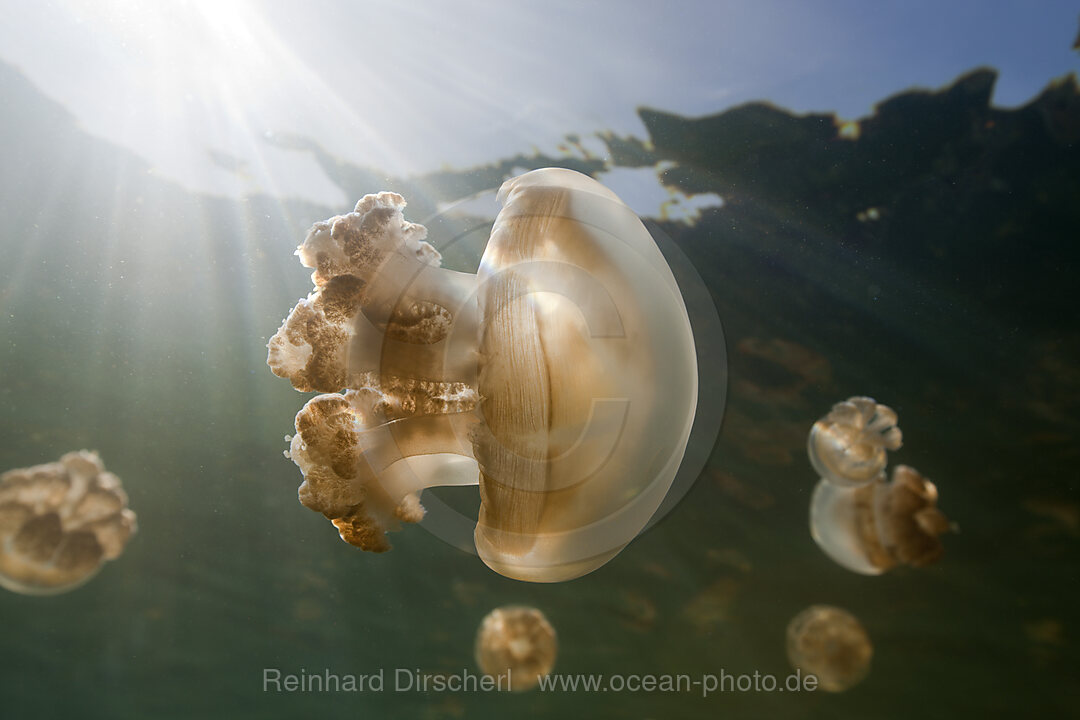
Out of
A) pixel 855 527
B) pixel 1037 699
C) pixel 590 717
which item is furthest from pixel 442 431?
pixel 590 717

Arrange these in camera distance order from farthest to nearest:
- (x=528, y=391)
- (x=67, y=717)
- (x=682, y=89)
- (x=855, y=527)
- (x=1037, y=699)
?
(x=67, y=717) < (x=1037, y=699) < (x=682, y=89) < (x=855, y=527) < (x=528, y=391)

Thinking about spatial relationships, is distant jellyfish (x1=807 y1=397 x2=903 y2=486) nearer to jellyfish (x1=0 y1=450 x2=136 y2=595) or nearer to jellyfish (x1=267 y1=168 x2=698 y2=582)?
jellyfish (x1=267 y1=168 x2=698 y2=582)

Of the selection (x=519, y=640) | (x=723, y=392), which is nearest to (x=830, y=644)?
(x=519, y=640)

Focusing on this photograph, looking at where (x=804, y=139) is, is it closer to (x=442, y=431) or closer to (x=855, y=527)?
(x=855, y=527)

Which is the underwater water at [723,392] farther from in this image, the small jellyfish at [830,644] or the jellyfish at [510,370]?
the jellyfish at [510,370]

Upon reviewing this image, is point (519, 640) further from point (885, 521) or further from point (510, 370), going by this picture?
point (510, 370)
